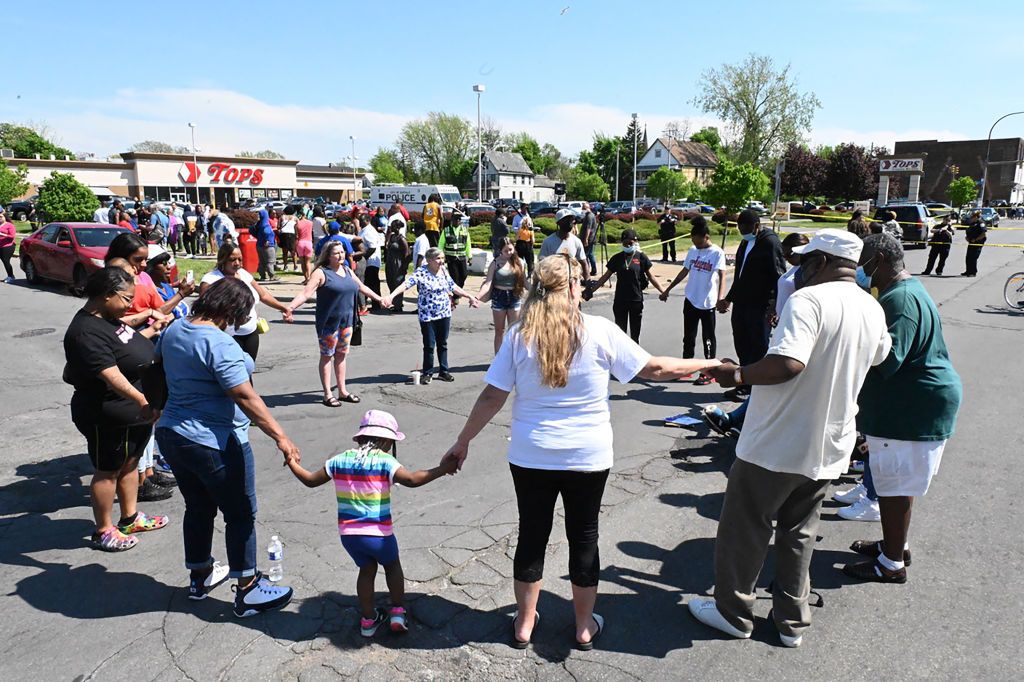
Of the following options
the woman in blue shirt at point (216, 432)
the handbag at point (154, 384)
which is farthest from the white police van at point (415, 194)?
the woman in blue shirt at point (216, 432)

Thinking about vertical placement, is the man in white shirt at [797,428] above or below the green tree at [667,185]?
below

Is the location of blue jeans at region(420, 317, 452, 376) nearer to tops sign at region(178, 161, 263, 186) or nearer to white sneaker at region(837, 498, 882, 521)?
white sneaker at region(837, 498, 882, 521)

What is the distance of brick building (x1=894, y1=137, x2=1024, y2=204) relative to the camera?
3324 inches

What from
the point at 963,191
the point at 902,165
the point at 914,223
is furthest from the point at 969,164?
the point at 914,223

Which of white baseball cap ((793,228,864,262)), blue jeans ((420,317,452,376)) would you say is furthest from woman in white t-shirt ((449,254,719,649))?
blue jeans ((420,317,452,376))

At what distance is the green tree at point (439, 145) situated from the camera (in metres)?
97.6

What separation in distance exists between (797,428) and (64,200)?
98.5ft

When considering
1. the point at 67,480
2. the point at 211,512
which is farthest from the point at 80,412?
the point at 67,480

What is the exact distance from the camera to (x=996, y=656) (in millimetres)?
3275

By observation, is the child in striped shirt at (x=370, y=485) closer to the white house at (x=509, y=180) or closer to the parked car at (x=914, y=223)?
the parked car at (x=914, y=223)

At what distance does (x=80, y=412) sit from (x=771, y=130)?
61.0 metres

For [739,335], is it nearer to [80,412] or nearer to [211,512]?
[211,512]

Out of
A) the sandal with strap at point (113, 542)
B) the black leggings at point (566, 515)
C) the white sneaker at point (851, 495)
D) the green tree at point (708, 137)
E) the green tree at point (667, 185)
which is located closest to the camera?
the black leggings at point (566, 515)

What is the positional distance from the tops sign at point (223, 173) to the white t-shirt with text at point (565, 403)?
63073mm
